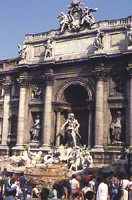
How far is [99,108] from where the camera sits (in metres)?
22.1

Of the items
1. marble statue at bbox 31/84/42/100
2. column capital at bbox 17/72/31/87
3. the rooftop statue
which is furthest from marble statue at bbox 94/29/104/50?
column capital at bbox 17/72/31/87

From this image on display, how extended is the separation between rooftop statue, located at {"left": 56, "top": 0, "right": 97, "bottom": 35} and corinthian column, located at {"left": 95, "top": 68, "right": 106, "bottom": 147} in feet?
15.0

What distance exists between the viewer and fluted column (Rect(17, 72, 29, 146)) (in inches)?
983

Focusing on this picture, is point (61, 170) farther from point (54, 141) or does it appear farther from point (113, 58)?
point (113, 58)

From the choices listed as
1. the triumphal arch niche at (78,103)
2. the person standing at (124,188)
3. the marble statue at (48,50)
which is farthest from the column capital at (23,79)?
the person standing at (124,188)

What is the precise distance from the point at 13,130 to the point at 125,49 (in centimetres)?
1250

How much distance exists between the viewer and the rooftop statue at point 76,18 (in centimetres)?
2448

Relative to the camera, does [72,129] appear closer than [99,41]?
Yes

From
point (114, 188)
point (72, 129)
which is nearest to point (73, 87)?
point (72, 129)

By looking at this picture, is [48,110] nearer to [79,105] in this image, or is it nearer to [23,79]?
[79,105]

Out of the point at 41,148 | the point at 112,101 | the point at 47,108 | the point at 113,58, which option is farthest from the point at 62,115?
Answer: the point at 113,58

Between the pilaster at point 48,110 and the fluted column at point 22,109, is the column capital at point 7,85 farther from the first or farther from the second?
the pilaster at point 48,110

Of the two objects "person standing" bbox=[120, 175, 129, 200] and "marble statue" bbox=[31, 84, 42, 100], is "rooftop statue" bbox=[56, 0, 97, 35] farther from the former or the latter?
"person standing" bbox=[120, 175, 129, 200]

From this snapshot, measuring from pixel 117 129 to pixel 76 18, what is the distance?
1047 centimetres
